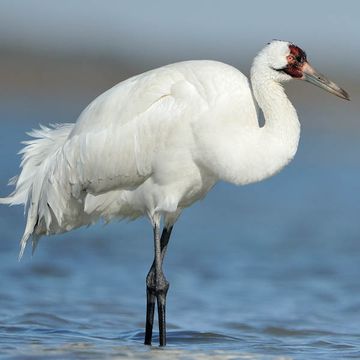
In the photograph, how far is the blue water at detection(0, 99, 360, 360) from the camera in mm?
11797

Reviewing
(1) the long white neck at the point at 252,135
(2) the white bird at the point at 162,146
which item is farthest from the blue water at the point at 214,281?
(1) the long white neck at the point at 252,135

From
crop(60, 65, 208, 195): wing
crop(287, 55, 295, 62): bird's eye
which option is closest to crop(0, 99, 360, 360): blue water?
crop(60, 65, 208, 195): wing

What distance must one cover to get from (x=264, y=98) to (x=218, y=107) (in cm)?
38

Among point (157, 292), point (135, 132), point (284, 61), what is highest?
point (284, 61)

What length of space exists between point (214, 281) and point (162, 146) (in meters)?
4.37

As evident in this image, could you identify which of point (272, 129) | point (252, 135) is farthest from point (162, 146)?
point (272, 129)

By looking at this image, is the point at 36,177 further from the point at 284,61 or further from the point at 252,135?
the point at 284,61

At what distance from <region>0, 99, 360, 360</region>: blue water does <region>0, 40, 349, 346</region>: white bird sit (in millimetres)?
824

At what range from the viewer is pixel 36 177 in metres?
12.1

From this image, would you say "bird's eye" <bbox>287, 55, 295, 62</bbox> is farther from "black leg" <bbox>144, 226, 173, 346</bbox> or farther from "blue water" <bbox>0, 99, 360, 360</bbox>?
"blue water" <bbox>0, 99, 360, 360</bbox>

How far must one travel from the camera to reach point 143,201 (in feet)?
38.0

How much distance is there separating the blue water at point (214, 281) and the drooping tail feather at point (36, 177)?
98 cm

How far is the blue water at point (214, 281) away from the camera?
464 inches

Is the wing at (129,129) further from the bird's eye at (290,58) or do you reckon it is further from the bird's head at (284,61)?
the bird's eye at (290,58)
